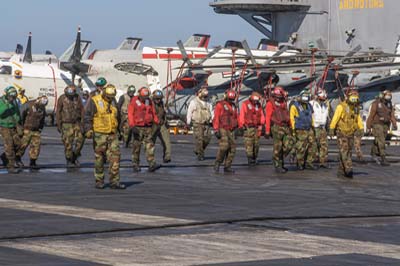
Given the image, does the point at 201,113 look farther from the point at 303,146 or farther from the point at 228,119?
the point at 228,119

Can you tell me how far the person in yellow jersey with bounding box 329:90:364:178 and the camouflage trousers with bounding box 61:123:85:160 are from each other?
5409mm

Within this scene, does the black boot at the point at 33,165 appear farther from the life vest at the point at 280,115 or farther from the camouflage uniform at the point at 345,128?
the camouflage uniform at the point at 345,128

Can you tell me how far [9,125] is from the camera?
23.0m

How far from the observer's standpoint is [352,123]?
902 inches

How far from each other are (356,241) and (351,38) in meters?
49.3

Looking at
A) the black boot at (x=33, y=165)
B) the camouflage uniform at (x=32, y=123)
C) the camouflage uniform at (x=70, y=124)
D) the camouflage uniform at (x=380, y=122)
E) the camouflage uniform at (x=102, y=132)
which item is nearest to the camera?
the camouflage uniform at (x=102, y=132)

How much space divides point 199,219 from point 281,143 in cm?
984

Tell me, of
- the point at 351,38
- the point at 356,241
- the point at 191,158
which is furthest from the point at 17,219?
the point at 351,38

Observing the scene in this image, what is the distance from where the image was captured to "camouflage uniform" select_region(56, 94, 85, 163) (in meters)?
24.5

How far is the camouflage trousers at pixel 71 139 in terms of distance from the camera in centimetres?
2448

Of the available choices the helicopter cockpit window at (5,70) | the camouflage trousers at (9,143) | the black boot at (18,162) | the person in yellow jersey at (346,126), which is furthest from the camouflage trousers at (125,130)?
the helicopter cockpit window at (5,70)

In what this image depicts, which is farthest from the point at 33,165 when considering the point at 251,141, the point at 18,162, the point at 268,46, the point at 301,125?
the point at 268,46

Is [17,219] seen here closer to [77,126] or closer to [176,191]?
[176,191]

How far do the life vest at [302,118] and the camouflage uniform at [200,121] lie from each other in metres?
3.87
